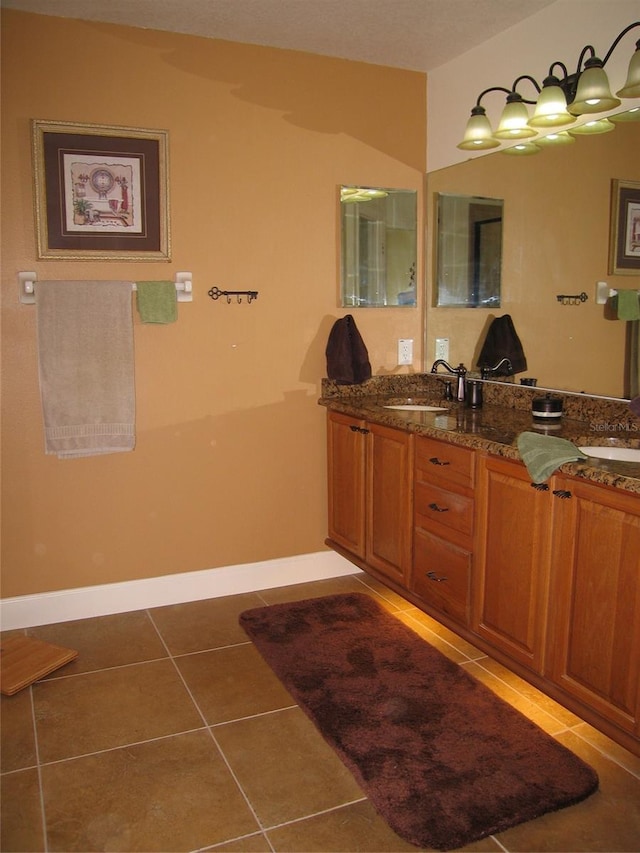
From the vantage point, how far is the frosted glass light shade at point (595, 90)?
96.2 inches

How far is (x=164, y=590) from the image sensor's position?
3402mm

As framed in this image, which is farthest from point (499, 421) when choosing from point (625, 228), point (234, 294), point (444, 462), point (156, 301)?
point (156, 301)

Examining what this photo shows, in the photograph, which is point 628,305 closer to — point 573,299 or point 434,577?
point 573,299

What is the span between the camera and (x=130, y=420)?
320cm

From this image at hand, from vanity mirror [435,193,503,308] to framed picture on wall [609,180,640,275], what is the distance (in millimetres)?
693

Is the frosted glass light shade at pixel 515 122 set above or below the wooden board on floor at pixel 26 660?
above

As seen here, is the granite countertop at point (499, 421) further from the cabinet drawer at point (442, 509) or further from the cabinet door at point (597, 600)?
the cabinet drawer at point (442, 509)

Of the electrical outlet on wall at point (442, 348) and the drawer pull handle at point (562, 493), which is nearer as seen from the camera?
the drawer pull handle at point (562, 493)

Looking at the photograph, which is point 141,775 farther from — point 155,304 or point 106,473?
point 155,304

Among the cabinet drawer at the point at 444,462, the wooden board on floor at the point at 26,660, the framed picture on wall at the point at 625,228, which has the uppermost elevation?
the framed picture on wall at the point at 625,228

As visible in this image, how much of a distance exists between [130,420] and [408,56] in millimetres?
2113

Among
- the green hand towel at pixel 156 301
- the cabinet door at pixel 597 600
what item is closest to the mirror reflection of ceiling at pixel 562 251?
the cabinet door at pixel 597 600

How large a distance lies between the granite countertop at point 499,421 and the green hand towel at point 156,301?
859 millimetres

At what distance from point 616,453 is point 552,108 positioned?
1251 mm
